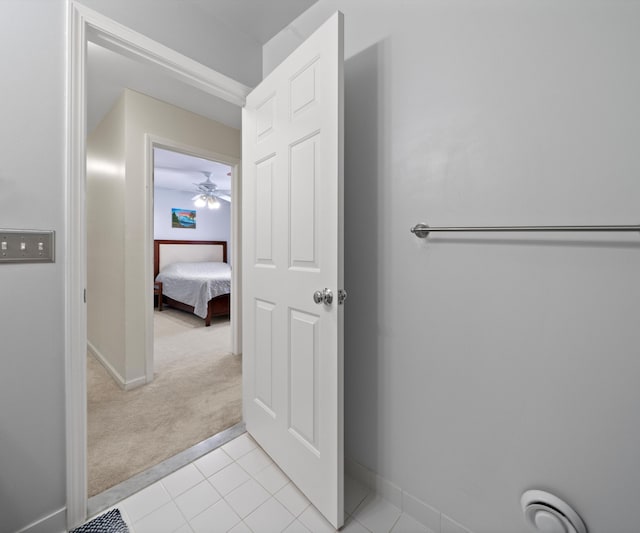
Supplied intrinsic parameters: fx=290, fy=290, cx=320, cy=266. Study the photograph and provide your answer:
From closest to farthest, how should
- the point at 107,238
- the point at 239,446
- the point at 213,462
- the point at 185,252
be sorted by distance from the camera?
1. the point at 213,462
2. the point at 239,446
3. the point at 107,238
4. the point at 185,252

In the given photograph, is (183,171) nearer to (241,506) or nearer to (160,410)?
(160,410)

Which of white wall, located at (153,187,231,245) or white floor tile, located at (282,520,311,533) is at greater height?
white wall, located at (153,187,231,245)

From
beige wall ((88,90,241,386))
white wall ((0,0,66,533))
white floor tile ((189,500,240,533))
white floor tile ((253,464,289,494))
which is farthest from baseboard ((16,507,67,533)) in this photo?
beige wall ((88,90,241,386))

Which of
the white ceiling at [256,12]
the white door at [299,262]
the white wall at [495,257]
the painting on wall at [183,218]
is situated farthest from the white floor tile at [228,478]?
the painting on wall at [183,218]

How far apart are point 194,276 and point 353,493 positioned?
4.12 m

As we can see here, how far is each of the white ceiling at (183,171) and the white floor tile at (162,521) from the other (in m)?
3.58

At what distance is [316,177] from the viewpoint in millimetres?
1183

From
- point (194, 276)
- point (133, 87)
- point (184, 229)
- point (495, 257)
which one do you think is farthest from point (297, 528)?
point (184, 229)

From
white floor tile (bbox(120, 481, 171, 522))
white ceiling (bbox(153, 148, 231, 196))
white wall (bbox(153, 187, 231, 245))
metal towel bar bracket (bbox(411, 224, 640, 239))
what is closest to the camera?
metal towel bar bracket (bbox(411, 224, 640, 239))

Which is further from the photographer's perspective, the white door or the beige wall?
the beige wall

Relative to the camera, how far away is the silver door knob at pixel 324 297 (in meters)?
1.11

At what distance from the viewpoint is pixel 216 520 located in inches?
47.2

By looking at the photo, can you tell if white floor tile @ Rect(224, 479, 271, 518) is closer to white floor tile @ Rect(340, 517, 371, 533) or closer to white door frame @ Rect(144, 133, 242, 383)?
white floor tile @ Rect(340, 517, 371, 533)

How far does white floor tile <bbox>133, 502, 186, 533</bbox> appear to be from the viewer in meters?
1.16
